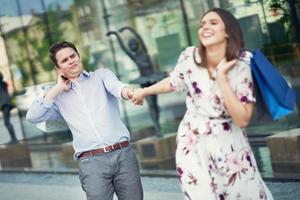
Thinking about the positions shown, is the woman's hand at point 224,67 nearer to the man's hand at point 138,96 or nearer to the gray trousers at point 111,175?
the man's hand at point 138,96

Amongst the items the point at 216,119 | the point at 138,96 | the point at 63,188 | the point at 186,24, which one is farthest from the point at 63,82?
the point at 186,24

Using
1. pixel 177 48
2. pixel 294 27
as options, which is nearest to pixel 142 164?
pixel 294 27

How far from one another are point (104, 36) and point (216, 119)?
11192 millimetres

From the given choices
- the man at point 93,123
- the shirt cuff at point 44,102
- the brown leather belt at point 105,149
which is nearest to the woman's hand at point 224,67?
the man at point 93,123

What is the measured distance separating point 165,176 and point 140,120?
6.10 metres

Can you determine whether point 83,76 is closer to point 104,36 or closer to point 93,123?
point 93,123

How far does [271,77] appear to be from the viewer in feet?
9.12

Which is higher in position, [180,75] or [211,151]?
[180,75]

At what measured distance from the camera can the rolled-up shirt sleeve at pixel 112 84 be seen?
354 cm

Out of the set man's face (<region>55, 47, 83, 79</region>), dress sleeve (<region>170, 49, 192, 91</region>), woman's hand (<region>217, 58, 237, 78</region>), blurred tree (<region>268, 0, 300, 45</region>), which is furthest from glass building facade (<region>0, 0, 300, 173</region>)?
woman's hand (<region>217, 58, 237, 78</region>)

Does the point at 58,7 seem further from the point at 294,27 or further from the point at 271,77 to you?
the point at 271,77

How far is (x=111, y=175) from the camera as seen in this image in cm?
356

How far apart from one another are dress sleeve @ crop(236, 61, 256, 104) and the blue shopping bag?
4 cm

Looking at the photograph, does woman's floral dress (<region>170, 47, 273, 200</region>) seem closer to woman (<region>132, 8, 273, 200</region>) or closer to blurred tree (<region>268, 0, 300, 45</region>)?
woman (<region>132, 8, 273, 200</region>)
